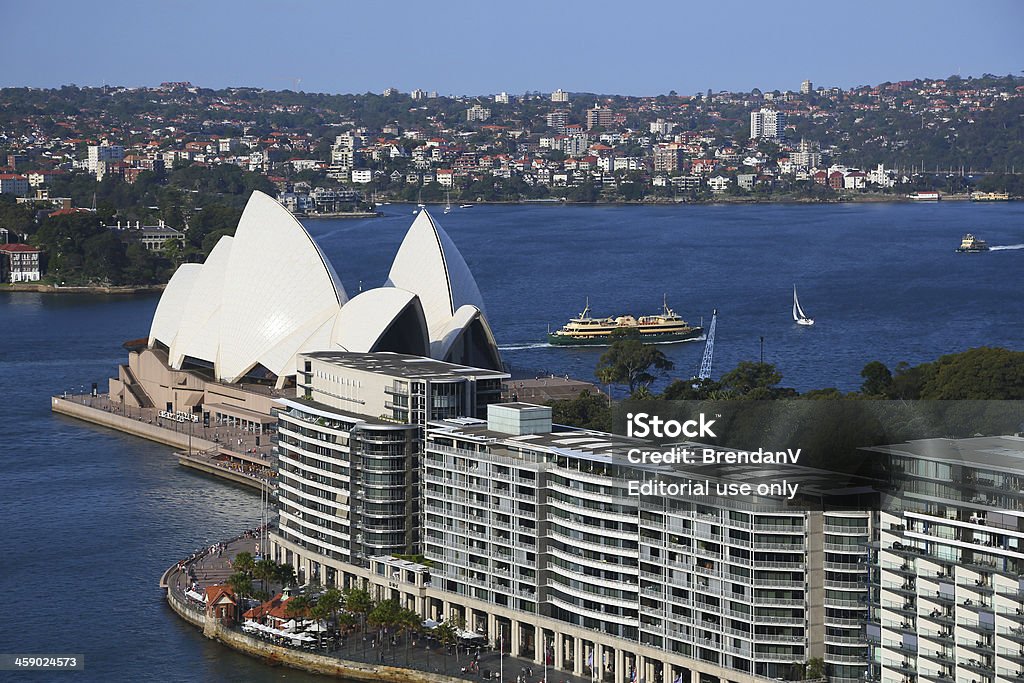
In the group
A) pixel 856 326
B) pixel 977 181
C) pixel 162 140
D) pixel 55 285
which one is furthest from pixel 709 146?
pixel 856 326

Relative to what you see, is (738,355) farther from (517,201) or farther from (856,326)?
(517,201)

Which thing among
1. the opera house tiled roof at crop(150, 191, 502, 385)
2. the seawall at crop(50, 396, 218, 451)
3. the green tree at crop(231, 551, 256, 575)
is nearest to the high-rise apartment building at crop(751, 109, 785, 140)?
the opera house tiled roof at crop(150, 191, 502, 385)

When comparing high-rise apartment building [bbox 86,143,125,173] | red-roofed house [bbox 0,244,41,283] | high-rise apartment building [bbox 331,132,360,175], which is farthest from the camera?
high-rise apartment building [bbox 331,132,360,175]

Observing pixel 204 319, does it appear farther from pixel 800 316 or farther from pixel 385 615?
pixel 800 316

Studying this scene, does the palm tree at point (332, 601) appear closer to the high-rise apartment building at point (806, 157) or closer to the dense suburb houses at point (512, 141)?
the dense suburb houses at point (512, 141)

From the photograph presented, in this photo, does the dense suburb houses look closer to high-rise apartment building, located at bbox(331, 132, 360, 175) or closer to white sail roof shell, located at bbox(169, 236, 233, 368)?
high-rise apartment building, located at bbox(331, 132, 360, 175)
